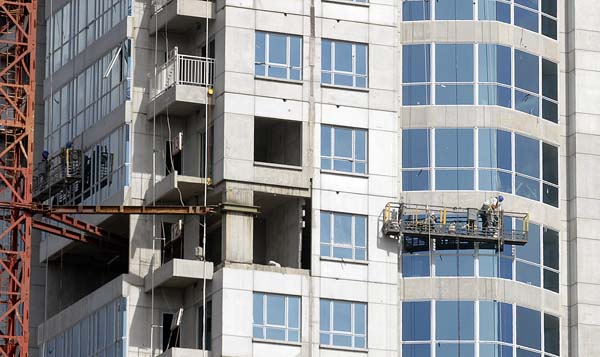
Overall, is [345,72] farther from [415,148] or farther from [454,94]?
[454,94]

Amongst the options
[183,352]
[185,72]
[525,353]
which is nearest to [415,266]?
[525,353]

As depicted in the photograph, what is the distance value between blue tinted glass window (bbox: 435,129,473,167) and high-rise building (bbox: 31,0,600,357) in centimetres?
9

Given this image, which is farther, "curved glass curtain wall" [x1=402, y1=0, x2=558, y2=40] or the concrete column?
"curved glass curtain wall" [x1=402, y1=0, x2=558, y2=40]

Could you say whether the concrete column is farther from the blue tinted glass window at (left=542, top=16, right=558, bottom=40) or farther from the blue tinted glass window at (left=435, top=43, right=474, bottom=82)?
the blue tinted glass window at (left=542, top=16, right=558, bottom=40)

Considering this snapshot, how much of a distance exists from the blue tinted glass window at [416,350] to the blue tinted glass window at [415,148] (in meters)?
8.28

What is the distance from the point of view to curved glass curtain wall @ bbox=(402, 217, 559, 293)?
9675 centimetres

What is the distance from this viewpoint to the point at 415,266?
97375mm

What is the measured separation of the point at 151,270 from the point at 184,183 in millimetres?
4408

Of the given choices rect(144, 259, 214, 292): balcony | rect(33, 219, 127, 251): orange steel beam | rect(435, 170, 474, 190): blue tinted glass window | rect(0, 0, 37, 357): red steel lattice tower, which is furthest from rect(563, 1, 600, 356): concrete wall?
rect(0, 0, 37, 357): red steel lattice tower

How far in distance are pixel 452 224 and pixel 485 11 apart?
10.2 m

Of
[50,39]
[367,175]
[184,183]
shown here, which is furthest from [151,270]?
[50,39]

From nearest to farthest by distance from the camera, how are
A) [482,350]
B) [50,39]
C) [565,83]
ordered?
[482,350] → [565,83] → [50,39]

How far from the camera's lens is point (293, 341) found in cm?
9550

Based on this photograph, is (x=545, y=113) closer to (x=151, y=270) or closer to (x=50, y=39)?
(x=151, y=270)
